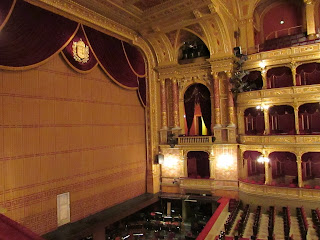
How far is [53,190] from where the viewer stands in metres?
9.70

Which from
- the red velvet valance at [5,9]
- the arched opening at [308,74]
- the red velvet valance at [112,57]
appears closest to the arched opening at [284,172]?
the arched opening at [308,74]

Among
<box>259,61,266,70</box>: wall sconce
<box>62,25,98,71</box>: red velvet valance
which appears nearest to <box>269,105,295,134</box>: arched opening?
<box>259,61,266,70</box>: wall sconce

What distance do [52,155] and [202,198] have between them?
7.54 m

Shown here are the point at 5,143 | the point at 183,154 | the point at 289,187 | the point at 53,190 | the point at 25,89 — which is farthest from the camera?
the point at 183,154

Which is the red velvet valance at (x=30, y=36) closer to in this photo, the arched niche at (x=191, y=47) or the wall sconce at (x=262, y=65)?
the arched niche at (x=191, y=47)

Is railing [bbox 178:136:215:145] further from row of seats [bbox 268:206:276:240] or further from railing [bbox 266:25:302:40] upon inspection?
railing [bbox 266:25:302:40]

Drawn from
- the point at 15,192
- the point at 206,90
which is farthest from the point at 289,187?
the point at 15,192

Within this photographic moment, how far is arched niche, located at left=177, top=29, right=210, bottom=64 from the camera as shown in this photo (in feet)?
49.4

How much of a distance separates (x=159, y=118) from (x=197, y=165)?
3595 mm

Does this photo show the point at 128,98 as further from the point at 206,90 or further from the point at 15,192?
the point at 15,192

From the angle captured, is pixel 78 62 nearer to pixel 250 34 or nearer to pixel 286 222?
pixel 250 34

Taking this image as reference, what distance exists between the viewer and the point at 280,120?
583 inches

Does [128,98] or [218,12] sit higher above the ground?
[218,12]

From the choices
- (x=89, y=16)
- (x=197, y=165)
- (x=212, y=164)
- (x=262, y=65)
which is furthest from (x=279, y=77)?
(x=89, y=16)
